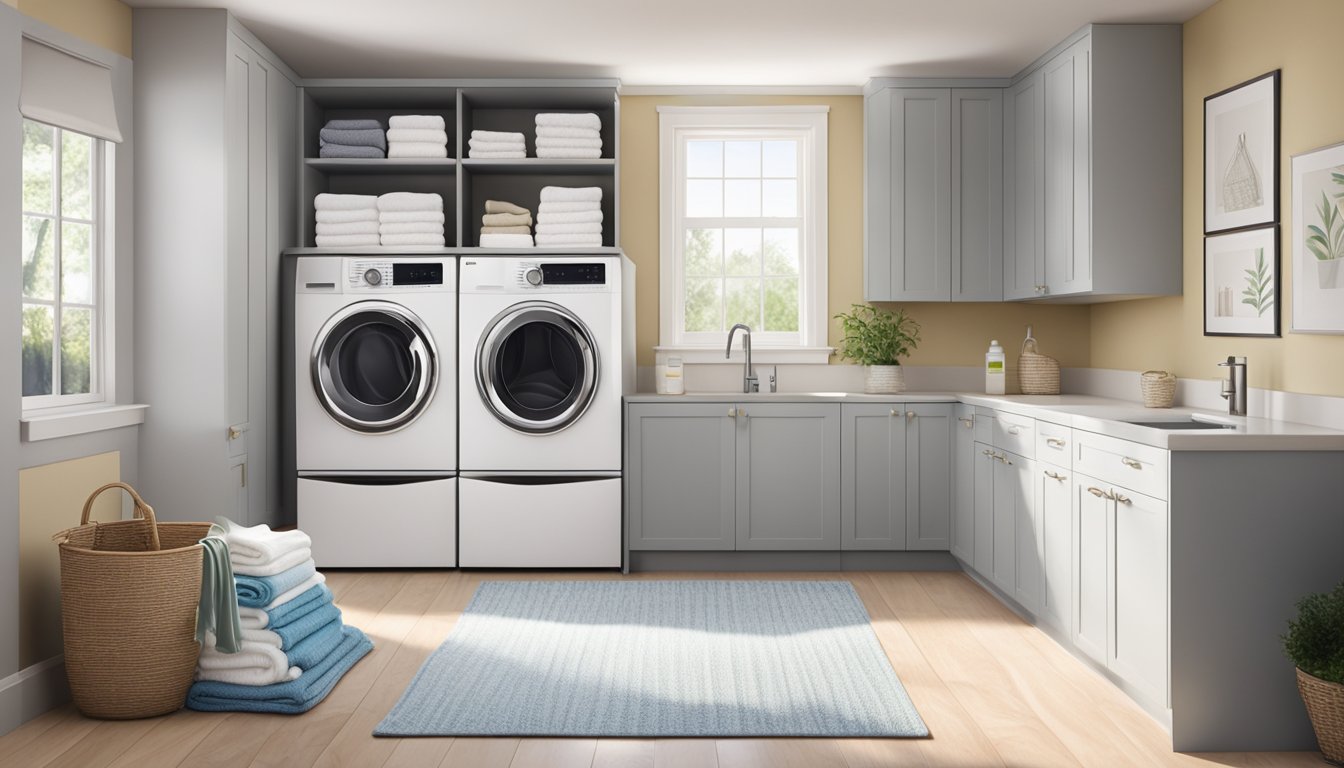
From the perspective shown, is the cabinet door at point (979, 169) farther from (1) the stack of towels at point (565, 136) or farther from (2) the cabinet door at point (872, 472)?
(1) the stack of towels at point (565, 136)

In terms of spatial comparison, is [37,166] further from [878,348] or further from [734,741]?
[878,348]

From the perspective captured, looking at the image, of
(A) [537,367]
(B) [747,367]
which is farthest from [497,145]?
(B) [747,367]

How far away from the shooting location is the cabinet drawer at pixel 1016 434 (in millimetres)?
3629

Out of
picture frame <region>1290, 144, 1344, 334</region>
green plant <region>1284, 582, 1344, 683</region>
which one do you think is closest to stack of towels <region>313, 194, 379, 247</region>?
picture frame <region>1290, 144, 1344, 334</region>

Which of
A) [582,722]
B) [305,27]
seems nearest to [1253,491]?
[582,722]

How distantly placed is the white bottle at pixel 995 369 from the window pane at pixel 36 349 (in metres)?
3.85

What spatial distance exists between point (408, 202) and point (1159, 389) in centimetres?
328

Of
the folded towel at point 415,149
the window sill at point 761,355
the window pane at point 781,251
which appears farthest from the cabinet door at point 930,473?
the folded towel at point 415,149

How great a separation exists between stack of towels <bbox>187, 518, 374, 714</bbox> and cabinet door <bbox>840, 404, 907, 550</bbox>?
7.78ft

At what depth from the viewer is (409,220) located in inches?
179

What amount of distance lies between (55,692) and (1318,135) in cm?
421

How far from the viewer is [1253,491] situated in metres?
2.60

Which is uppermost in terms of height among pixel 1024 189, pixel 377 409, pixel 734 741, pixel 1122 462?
pixel 1024 189

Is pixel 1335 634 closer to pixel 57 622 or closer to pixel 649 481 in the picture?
pixel 649 481
